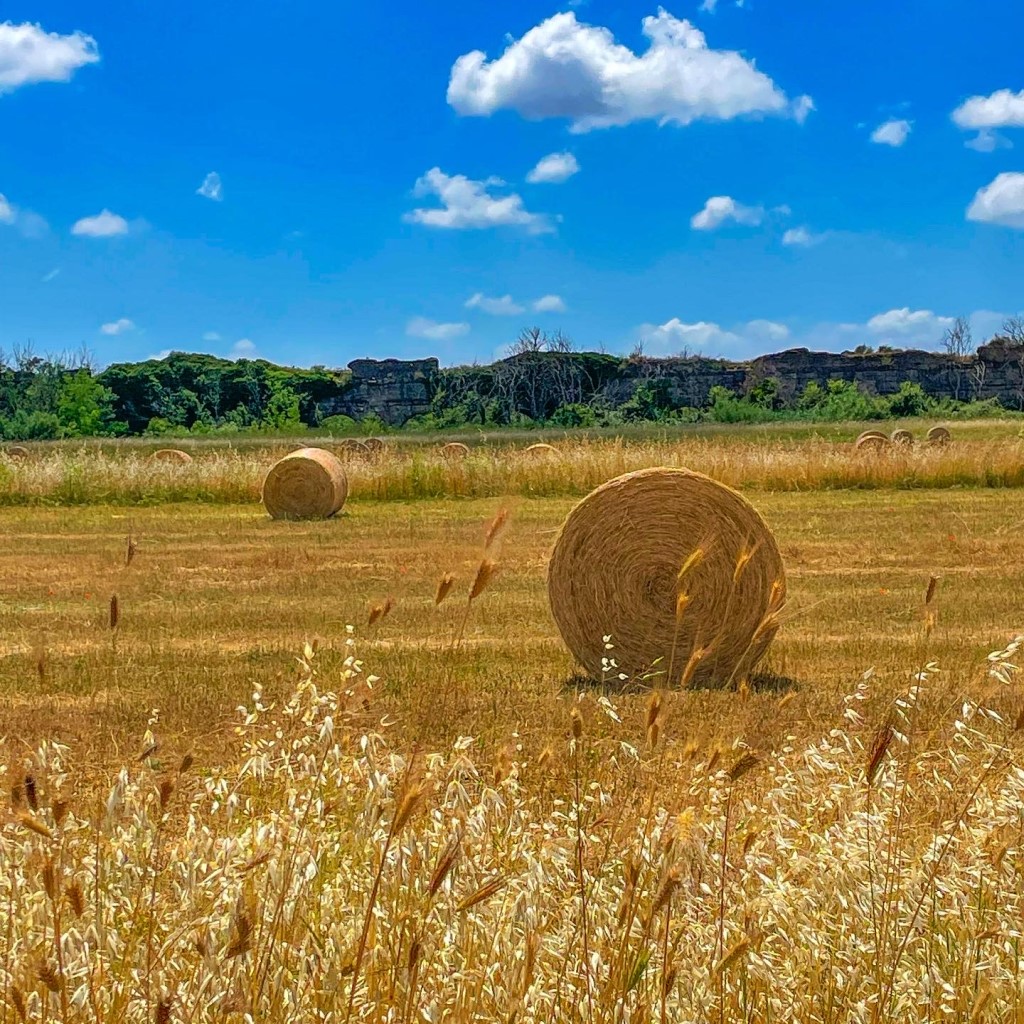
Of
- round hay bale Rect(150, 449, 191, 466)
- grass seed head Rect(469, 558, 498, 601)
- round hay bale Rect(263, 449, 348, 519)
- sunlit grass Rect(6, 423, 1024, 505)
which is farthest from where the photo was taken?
round hay bale Rect(150, 449, 191, 466)

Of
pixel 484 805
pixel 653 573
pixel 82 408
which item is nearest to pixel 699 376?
pixel 82 408

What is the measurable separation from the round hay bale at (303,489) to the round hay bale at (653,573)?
1340 cm

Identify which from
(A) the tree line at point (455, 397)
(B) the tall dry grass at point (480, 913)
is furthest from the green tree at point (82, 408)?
(B) the tall dry grass at point (480, 913)

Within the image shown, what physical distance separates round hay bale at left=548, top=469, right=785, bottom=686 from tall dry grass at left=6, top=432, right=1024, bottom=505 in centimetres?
1568

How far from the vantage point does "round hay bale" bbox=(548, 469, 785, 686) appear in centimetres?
916

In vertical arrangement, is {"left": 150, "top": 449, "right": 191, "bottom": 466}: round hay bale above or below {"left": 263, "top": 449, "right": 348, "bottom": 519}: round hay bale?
above

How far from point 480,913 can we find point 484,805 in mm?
238

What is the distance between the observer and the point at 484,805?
3115mm

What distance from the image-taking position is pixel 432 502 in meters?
25.1

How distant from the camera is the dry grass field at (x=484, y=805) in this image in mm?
2748

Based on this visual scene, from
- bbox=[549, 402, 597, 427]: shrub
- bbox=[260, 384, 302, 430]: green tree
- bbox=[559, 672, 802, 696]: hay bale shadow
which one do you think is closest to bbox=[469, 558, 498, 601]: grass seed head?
bbox=[559, 672, 802, 696]: hay bale shadow

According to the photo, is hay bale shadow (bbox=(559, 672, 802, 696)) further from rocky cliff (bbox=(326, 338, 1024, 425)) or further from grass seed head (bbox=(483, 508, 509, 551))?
rocky cliff (bbox=(326, 338, 1024, 425))

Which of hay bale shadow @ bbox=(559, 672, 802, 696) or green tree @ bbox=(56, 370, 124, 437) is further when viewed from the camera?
green tree @ bbox=(56, 370, 124, 437)

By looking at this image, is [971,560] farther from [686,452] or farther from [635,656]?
[686,452]
